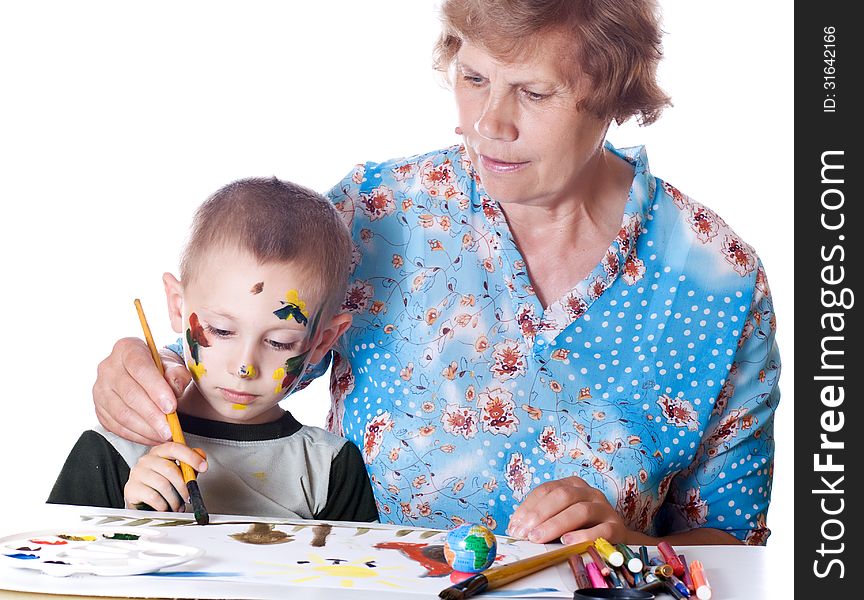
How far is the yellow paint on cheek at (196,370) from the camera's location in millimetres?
1460

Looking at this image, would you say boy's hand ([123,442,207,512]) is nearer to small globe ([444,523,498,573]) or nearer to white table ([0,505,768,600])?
white table ([0,505,768,600])

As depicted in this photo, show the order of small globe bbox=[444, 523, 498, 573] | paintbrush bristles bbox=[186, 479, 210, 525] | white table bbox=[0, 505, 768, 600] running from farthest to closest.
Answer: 1. paintbrush bristles bbox=[186, 479, 210, 525]
2. small globe bbox=[444, 523, 498, 573]
3. white table bbox=[0, 505, 768, 600]

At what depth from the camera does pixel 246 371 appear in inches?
56.7

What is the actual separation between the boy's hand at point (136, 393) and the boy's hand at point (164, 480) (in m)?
0.06

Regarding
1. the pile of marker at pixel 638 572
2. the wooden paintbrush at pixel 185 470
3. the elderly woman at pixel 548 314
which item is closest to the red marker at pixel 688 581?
the pile of marker at pixel 638 572

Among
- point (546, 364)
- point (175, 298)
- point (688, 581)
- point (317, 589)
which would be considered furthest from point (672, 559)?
point (175, 298)

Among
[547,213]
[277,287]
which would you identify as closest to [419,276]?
[547,213]

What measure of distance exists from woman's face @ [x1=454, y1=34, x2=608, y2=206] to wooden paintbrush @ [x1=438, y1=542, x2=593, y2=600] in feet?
1.81

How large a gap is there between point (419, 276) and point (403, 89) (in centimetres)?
98

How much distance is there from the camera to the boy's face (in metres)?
1.42

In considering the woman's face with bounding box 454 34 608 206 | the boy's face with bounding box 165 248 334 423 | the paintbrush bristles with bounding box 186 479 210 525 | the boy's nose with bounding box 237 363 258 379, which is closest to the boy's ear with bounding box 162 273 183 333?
the boy's face with bounding box 165 248 334 423

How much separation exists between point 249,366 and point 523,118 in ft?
1.63
